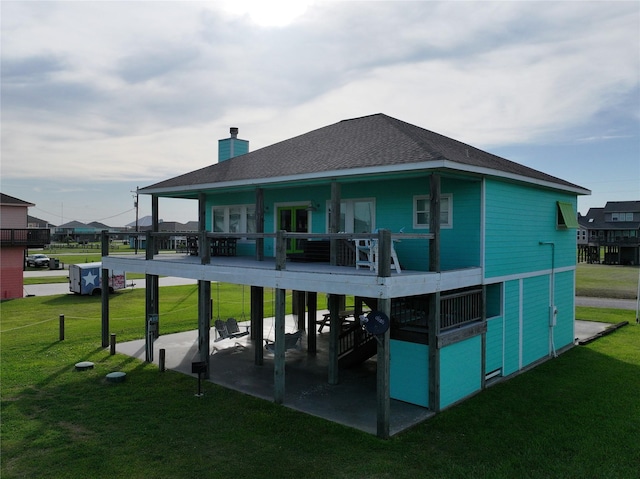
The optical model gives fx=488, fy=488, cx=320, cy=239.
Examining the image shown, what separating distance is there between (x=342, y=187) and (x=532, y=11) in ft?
21.3

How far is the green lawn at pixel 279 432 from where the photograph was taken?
26.1 ft

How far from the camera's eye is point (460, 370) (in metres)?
11.4

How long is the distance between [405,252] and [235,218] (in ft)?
23.7

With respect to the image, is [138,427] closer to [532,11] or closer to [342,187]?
[342,187]

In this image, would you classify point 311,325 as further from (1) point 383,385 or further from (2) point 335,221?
(1) point 383,385

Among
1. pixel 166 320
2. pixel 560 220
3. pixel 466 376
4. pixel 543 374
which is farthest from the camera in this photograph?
pixel 166 320

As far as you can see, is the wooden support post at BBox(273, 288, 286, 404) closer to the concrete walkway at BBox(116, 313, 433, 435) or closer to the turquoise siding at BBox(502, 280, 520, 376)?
the concrete walkway at BBox(116, 313, 433, 435)

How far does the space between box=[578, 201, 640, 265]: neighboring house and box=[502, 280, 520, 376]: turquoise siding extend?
188 feet

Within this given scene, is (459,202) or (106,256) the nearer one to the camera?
(459,202)

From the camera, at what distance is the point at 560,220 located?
1590 cm

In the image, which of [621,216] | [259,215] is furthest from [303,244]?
[621,216]

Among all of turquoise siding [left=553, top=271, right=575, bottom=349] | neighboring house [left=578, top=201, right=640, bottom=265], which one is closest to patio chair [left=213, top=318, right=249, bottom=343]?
turquoise siding [left=553, top=271, right=575, bottom=349]

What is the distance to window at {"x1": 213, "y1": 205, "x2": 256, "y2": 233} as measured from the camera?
1705 cm

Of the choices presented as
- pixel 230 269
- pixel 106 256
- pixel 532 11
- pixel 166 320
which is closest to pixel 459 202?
pixel 532 11
